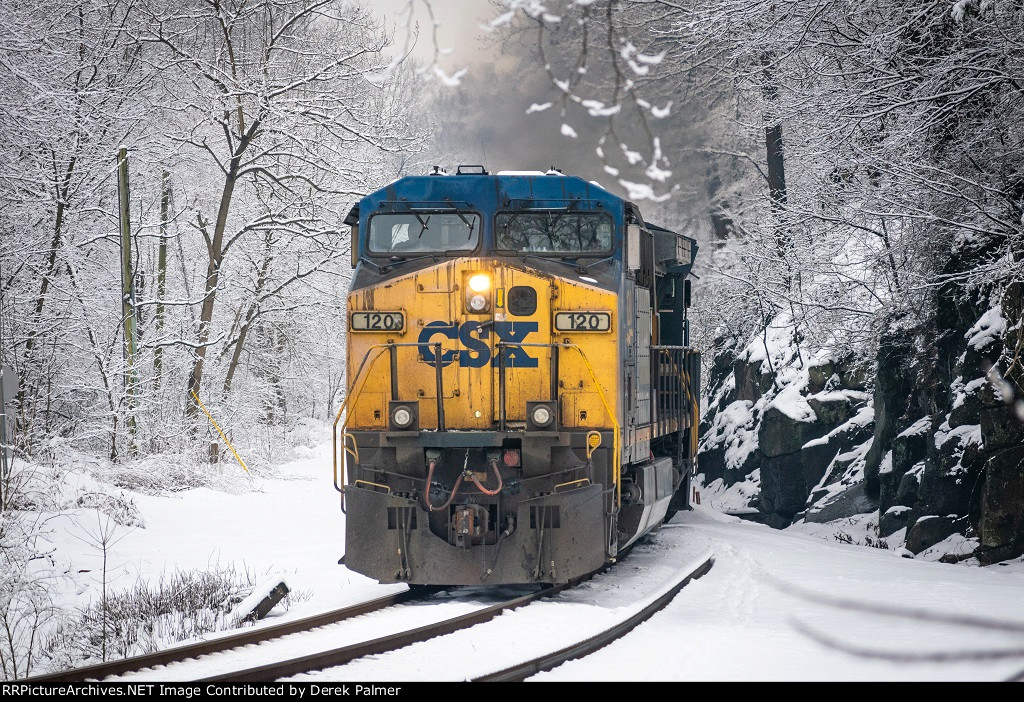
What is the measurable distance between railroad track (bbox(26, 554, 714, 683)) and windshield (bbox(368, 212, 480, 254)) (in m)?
3.14

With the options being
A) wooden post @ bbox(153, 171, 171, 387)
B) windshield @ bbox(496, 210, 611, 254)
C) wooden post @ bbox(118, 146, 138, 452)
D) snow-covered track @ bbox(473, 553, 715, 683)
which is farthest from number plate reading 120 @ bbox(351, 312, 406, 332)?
wooden post @ bbox(153, 171, 171, 387)

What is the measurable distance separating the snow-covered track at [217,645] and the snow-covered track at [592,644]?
2087 mm

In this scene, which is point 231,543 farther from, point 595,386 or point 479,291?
point 595,386

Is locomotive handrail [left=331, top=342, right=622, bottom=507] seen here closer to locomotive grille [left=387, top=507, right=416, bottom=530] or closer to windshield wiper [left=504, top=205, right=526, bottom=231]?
locomotive grille [left=387, top=507, right=416, bottom=530]

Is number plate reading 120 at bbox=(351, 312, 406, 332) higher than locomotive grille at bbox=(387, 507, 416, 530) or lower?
higher

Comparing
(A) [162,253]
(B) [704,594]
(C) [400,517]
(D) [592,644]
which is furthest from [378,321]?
(A) [162,253]

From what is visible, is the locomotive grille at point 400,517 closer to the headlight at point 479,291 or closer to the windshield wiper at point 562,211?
the headlight at point 479,291

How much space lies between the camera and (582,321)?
923 centimetres

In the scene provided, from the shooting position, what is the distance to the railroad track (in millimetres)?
5988

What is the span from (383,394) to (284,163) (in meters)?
14.4

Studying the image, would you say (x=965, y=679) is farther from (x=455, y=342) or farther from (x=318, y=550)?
(x=318, y=550)

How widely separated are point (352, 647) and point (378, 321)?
347 centimetres

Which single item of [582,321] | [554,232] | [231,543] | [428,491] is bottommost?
[231,543]

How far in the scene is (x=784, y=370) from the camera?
795 inches
